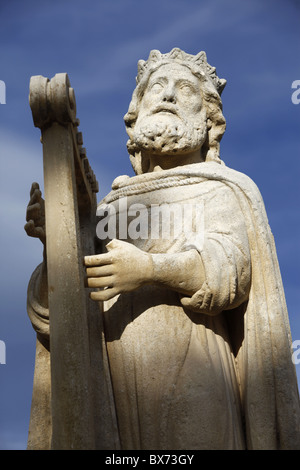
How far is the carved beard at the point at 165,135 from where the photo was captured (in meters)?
7.33

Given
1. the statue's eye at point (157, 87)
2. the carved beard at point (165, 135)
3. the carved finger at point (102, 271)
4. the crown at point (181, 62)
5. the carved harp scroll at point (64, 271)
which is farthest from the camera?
the crown at point (181, 62)

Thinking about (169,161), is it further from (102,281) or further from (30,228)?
(102,281)

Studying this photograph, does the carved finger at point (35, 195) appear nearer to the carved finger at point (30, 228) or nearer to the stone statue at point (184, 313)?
the stone statue at point (184, 313)

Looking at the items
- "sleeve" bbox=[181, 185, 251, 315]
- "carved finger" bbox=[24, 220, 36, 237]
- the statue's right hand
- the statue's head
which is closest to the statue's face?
the statue's head

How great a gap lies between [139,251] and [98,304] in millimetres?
640

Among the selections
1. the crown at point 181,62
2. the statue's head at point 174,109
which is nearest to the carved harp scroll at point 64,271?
the statue's head at point 174,109

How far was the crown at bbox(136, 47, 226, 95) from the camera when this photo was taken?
769cm

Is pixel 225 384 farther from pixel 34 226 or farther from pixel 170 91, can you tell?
pixel 170 91

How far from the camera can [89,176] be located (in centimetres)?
714

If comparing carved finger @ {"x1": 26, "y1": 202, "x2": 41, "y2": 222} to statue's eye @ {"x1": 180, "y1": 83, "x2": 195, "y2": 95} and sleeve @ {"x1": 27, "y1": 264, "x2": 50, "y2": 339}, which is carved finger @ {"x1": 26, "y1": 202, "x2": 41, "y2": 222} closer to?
sleeve @ {"x1": 27, "y1": 264, "x2": 50, "y2": 339}

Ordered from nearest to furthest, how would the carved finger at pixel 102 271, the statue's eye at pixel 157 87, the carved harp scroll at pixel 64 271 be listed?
the carved harp scroll at pixel 64 271
the carved finger at pixel 102 271
the statue's eye at pixel 157 87

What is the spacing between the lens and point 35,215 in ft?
22.4
